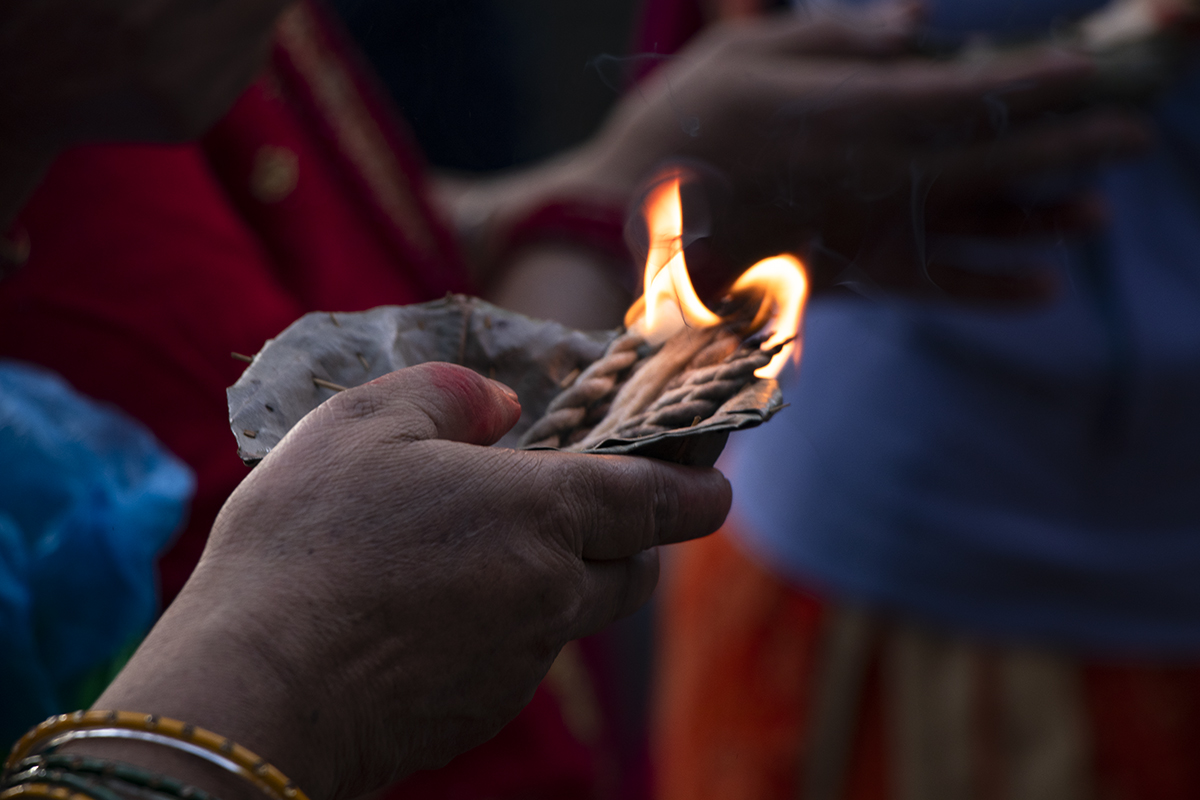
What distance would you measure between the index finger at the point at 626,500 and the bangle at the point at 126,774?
199 millimetres

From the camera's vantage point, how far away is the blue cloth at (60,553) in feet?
1.85

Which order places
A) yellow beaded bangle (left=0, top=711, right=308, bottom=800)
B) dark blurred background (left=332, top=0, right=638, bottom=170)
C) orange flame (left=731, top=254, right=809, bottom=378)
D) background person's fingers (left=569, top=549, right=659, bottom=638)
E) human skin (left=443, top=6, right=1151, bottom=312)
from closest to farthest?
yellow beaded bangle (left=0, top=711, right=308, bottom=800)
background person's fingers (left=569, top=549, right=659, bottom=638)
orange flame (left=731, top=254, right=809, bottom=378)
dark blurred background (left=332, top=0, right=638, bottom=170)
human skin (left=443, top=6, right=1151, bottom=312)

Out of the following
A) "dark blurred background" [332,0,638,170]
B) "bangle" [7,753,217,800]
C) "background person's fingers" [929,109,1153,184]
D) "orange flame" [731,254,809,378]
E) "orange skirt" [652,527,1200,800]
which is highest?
"dark blurred background" [332,0,638,170]

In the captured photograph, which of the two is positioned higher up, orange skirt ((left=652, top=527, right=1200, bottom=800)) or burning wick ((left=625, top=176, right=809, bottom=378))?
burning wick ((left=625, top=176, right=809, bottom=378))

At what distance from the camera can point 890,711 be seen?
3.66 feet

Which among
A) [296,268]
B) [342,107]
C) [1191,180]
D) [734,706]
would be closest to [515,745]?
[734,706]

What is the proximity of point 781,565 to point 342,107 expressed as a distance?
91 cm

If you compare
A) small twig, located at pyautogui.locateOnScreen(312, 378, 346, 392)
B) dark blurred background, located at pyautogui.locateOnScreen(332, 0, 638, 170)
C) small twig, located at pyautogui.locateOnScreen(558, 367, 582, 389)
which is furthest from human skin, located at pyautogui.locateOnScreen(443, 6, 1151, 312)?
small twig, located at pyautogui.locateOnScreen(312, 378, 346, 392)

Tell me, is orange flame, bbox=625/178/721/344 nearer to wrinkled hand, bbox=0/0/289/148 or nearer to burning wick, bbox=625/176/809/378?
burning wick, bbox=625/176/809/378

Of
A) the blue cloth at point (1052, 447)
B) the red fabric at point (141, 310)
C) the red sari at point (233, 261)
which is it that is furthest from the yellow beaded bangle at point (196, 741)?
the blue cloth at point (1052, 447)

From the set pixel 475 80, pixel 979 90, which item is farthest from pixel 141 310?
pixel 979 90

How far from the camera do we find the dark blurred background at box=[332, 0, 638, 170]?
66 cm

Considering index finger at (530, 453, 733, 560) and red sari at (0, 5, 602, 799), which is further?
red sari at (0, 5, 602, 799)

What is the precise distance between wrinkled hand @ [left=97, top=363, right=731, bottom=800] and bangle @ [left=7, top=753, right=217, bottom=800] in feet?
0.08
